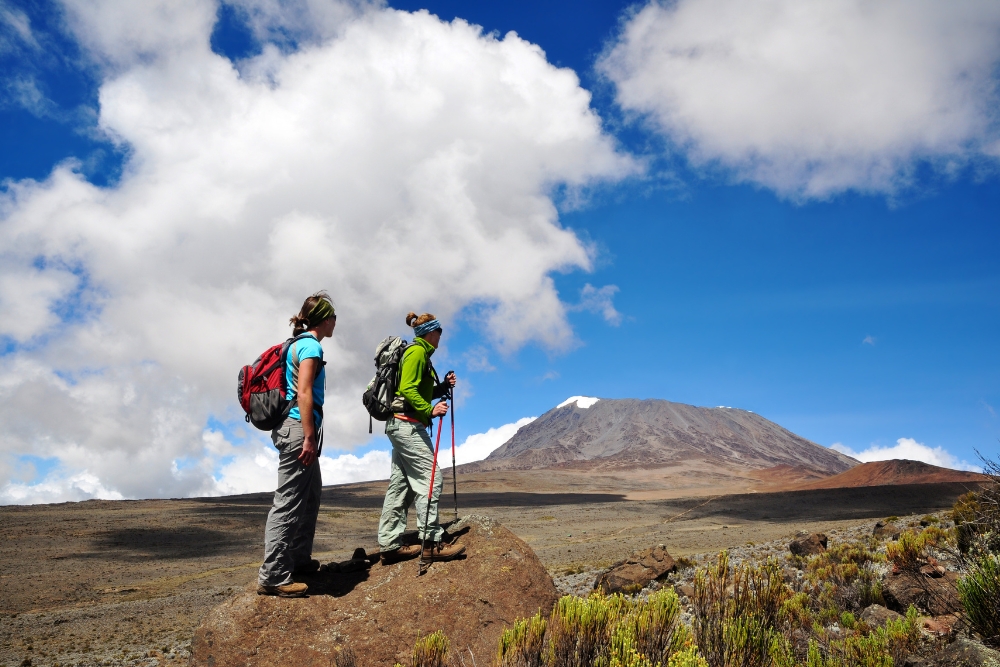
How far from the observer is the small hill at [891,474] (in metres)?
59.1

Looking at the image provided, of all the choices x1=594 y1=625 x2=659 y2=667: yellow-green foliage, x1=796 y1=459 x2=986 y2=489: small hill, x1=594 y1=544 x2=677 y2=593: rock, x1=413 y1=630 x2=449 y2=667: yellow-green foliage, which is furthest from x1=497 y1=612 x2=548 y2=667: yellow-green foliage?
x1=796 y1=459 x2=986 y2=489: small hill

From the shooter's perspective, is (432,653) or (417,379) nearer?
(432,653)

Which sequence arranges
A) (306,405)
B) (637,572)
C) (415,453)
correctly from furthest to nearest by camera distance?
1. (637,572)
2. (415,453)
3. (306,405)

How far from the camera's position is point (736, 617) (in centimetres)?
365

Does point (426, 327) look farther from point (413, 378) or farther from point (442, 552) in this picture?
point (442, 552)

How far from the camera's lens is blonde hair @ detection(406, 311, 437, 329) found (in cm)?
481

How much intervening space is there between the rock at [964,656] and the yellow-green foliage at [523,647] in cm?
251

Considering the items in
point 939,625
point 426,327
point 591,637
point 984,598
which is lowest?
point 939,625

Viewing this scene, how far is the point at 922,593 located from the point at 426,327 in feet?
17.8

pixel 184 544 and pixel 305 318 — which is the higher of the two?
pixel 305 318

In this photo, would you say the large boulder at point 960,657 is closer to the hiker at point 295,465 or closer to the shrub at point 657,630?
the shrub at point 657,630

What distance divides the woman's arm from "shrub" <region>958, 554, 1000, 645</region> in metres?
4.79

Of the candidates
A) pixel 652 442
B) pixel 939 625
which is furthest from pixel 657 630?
pixel 652 442

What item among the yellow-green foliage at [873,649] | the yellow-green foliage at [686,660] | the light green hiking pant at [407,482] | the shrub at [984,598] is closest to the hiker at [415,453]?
the light green hiking pant at [407,482]
